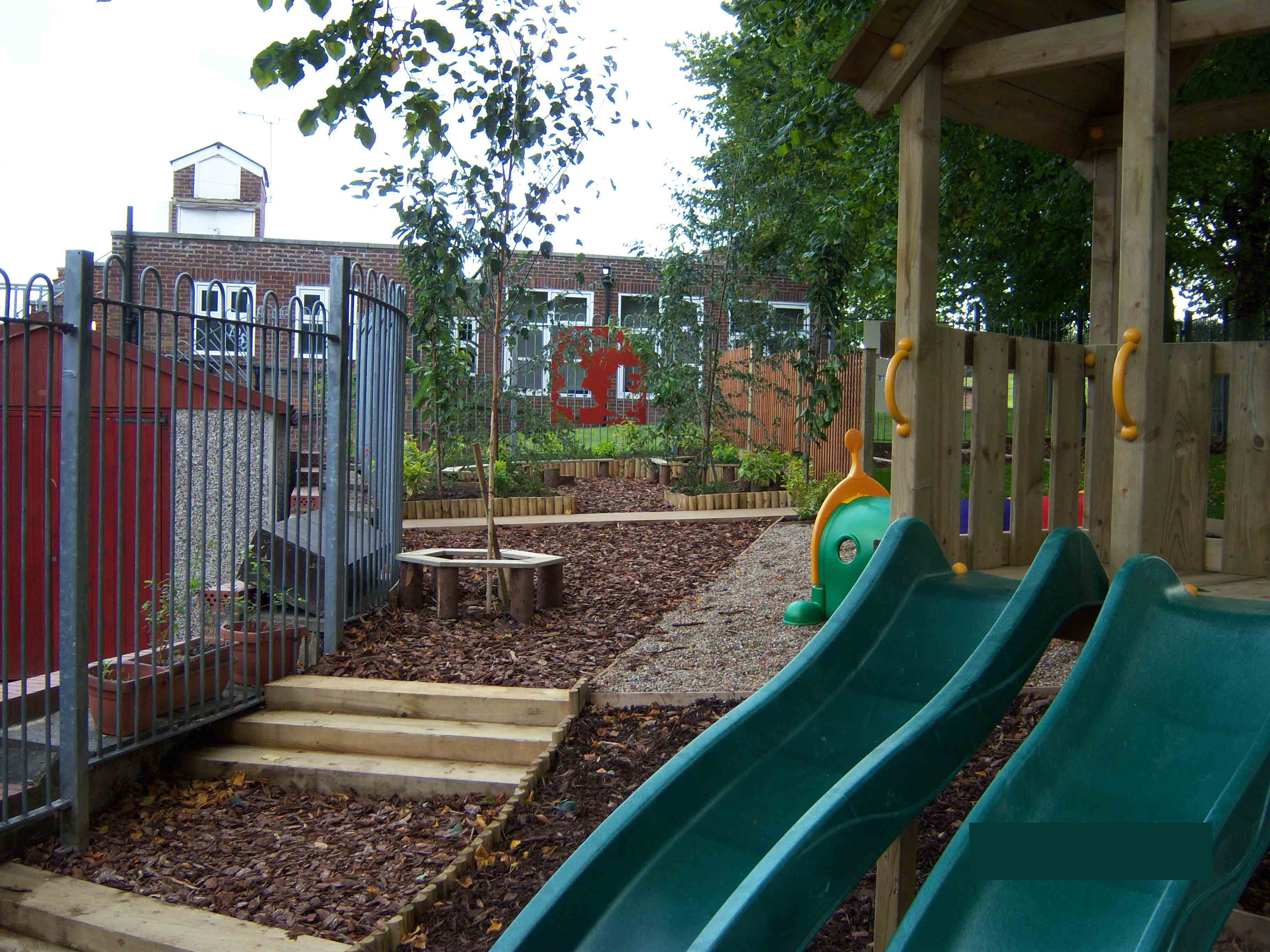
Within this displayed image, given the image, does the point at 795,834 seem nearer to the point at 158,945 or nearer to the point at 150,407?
the point at 158,945

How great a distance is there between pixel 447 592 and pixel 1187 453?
14.7ft

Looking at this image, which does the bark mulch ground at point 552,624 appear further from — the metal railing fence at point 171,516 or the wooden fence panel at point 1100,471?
the wooden fence panel at point 1100,471

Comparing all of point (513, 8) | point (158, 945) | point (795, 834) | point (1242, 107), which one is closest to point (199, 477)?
point (513, 8)

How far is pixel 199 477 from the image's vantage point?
24.7 feet

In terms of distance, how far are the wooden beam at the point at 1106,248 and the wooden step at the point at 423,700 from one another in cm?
327

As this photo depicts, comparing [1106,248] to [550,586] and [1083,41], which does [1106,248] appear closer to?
[1083,41]

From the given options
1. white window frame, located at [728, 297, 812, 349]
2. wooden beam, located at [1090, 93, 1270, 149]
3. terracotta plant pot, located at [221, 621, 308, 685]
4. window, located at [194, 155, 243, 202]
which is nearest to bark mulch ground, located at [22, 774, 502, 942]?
terracotta plant pot, located at [221, 621, 308, 685]

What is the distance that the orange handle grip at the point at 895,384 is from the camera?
11.3 feet

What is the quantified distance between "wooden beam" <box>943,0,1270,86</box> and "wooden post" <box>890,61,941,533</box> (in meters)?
0.13

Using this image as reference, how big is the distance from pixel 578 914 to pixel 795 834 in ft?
2.01

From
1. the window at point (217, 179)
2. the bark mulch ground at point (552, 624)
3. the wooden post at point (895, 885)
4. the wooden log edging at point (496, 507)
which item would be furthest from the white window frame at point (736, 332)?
the window at point (217, 179)

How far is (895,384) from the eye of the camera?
3498 millimetres

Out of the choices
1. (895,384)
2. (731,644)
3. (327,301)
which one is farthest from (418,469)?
(895,384)

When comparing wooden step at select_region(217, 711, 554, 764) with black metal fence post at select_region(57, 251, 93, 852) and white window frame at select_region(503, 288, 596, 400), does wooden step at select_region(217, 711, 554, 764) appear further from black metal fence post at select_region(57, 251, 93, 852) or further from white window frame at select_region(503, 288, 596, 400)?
white window frame at select_region(503, 288, 596, 400)
